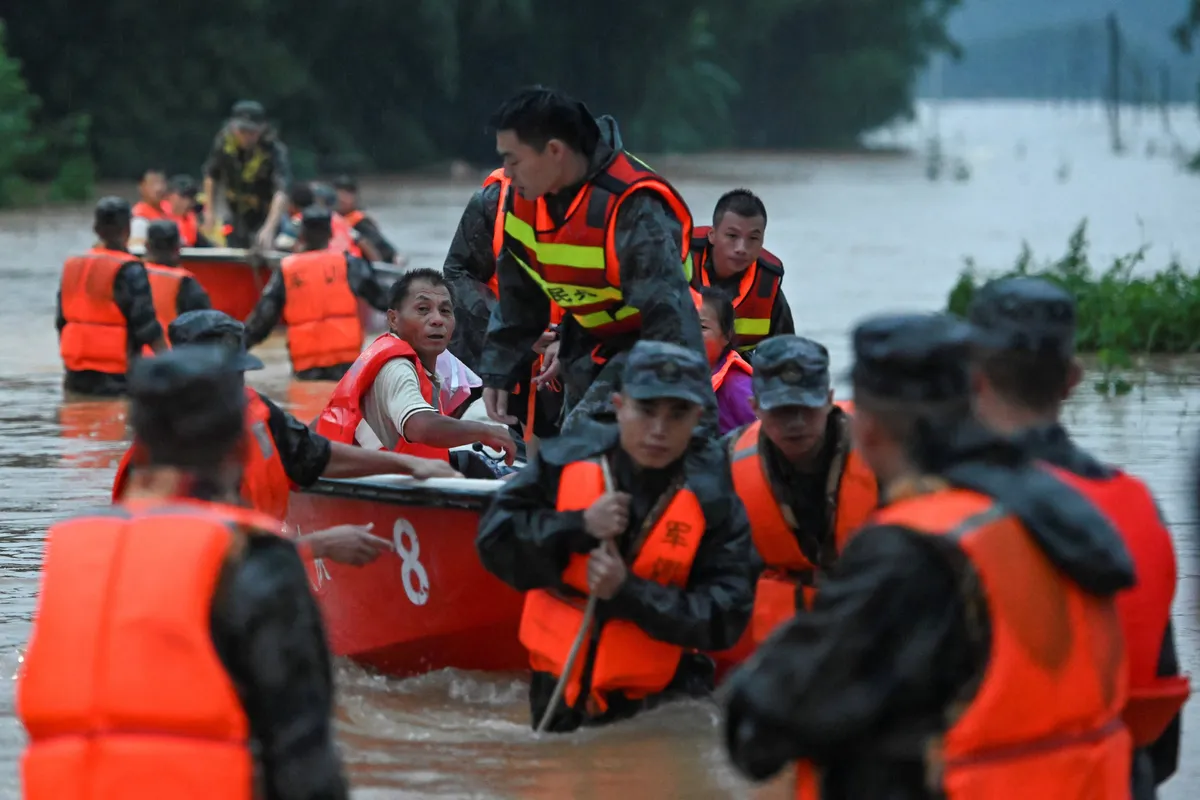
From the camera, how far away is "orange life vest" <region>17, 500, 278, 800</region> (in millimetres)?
3637

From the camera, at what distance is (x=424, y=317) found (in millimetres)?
8297

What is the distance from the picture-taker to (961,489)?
11.7 ft

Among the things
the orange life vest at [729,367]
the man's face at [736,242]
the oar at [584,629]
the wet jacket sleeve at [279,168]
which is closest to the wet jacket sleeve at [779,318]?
Result: the man's face at [736,242]

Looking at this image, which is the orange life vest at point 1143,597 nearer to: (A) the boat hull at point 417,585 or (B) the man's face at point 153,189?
(A) the boat hull at point 417,585

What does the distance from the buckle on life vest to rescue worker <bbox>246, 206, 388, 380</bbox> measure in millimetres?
11802

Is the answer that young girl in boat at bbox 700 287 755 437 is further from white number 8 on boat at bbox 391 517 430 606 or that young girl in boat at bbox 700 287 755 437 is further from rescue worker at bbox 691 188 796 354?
white number 8 on boat at bbox 391 517 430 606

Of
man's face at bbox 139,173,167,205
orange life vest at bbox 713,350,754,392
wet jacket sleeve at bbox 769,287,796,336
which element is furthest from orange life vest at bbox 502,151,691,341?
man's face at bbox 139,173,167,205

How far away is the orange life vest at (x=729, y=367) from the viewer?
8008 millimetres

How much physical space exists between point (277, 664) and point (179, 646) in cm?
16

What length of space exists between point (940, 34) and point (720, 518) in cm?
9463

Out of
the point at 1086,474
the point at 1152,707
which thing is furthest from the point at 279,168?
the point at 1086,474

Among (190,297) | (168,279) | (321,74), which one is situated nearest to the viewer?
(190,297)

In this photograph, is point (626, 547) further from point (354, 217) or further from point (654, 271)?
point (354, 217)

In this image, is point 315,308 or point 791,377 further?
point 315,308
